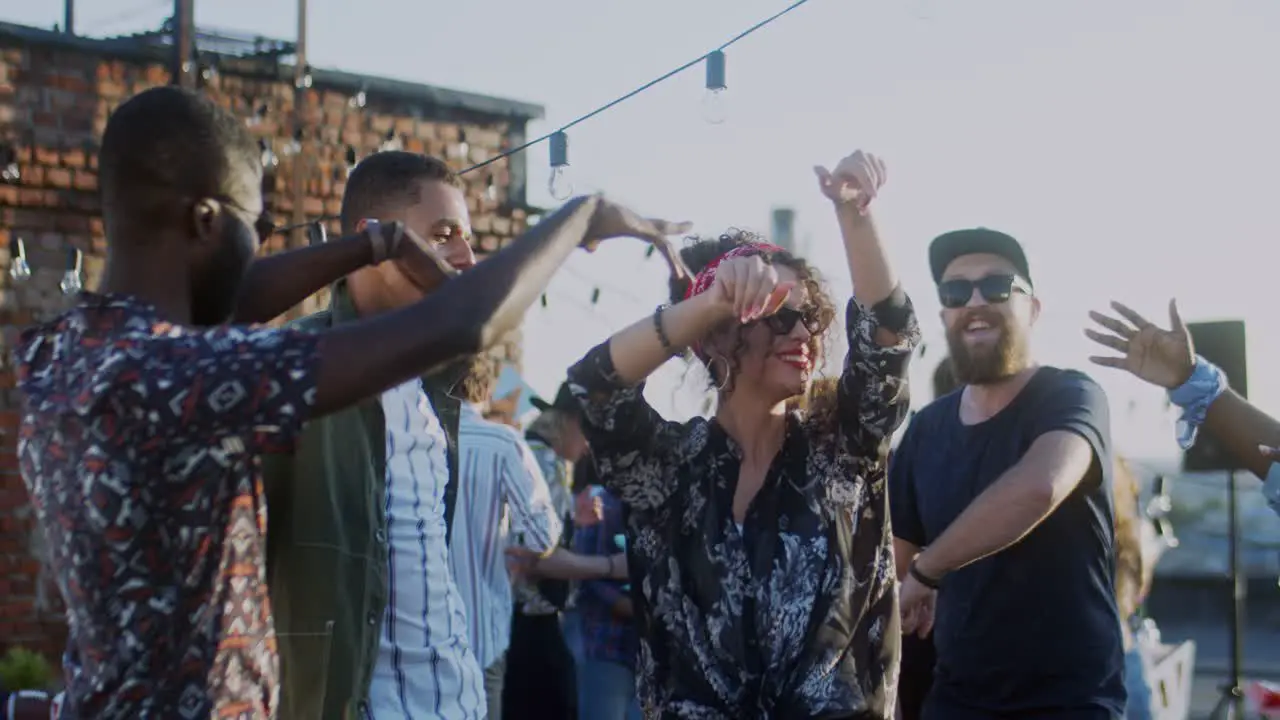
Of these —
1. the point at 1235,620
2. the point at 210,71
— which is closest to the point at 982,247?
the point at 1235,620

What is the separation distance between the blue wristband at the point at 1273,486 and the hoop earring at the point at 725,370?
1581 mm

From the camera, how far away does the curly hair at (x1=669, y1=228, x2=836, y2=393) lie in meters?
3.22

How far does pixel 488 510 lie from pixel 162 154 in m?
3.50

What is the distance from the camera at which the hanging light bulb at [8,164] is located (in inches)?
404

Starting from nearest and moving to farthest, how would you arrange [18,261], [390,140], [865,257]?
1. [865,257]
2. [18,261]
3. [390,140]

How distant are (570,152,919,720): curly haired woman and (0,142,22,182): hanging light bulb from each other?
824 cm

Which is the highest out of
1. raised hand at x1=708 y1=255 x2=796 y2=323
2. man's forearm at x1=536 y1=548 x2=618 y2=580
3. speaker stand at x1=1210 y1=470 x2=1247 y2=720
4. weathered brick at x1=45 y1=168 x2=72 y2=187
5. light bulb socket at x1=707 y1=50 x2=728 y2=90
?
weathered brick at x1=45 y1=168 x2=72 y2=187

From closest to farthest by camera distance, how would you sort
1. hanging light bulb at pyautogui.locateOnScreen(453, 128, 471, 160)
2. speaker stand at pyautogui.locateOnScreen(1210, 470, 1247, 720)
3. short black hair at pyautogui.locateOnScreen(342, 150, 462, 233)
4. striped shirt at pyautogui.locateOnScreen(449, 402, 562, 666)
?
short black hair at pyautogui.locateOnScreen(342, 150, 462, 233)
striped shirt at pyautogui.locateOnScreen(449, 402, 562, 666)
speaker stand at pyautogui.locateOnScreen(1210, 470, 1247, 720)
hanging light bulb at pyautogui.locateOnScreen(453, 128, 471, 160)

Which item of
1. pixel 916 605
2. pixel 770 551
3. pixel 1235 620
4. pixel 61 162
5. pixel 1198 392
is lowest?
pixel 1235 620

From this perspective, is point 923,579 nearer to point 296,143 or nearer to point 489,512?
point 489,512

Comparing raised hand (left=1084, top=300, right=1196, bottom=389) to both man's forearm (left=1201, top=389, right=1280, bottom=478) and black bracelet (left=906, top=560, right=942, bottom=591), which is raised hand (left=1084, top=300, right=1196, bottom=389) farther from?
black bracelet (left=906, top=560, right=942, bottom=591)

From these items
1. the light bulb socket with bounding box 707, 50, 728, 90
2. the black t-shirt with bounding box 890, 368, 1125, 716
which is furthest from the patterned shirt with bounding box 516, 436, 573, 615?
the black t-shirt with bounding box 890, 368, 1125, 716

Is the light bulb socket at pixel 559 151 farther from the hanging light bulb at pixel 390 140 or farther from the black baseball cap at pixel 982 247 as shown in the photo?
the hanging light bulb at pixel 390 140

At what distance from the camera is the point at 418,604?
3.15 meters
